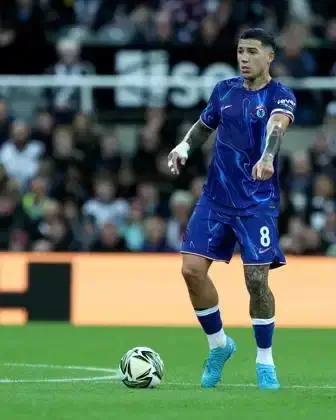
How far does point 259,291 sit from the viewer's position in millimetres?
9297

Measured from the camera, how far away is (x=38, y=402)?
8281 mm

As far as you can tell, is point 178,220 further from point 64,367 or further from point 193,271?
point 193,271

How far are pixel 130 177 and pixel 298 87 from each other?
2543 millimetres

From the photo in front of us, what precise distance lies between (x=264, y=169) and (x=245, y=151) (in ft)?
1.84

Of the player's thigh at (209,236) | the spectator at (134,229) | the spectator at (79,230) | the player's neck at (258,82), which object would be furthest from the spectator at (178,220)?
the player's neck at (258,82)

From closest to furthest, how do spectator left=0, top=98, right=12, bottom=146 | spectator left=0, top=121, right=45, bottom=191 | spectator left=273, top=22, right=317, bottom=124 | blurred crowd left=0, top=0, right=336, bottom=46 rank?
spectator left=0, top=121, right=45, bottom=191
spectator left=0, top=98, right=12, bottom=146
spectator left=273, top=22, right=317, bottom=124
blurred crowd left=0, top=0, right=336, bottom=46

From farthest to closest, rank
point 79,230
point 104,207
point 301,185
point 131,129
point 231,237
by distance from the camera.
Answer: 1. point 131,129
2. point 301,185
3. point 104,207
4. point 79,230
5. point 231,237

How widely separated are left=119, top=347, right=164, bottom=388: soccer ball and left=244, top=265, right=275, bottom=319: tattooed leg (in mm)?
693

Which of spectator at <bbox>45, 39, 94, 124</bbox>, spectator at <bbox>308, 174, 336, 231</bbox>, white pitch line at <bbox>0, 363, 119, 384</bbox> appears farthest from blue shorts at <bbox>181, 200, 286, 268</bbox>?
spectator at <bbox>45, 39, 94, 124</bbox>

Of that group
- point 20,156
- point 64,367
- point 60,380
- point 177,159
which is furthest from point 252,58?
point 20,156

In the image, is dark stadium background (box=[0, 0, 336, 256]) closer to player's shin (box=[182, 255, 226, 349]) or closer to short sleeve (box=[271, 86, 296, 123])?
player's shin (box=[182, 255, 226, 349])

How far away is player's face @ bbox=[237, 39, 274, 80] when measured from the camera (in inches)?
366

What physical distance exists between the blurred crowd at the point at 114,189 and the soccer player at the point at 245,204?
761cm

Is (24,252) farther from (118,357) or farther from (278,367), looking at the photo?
(278,367)
